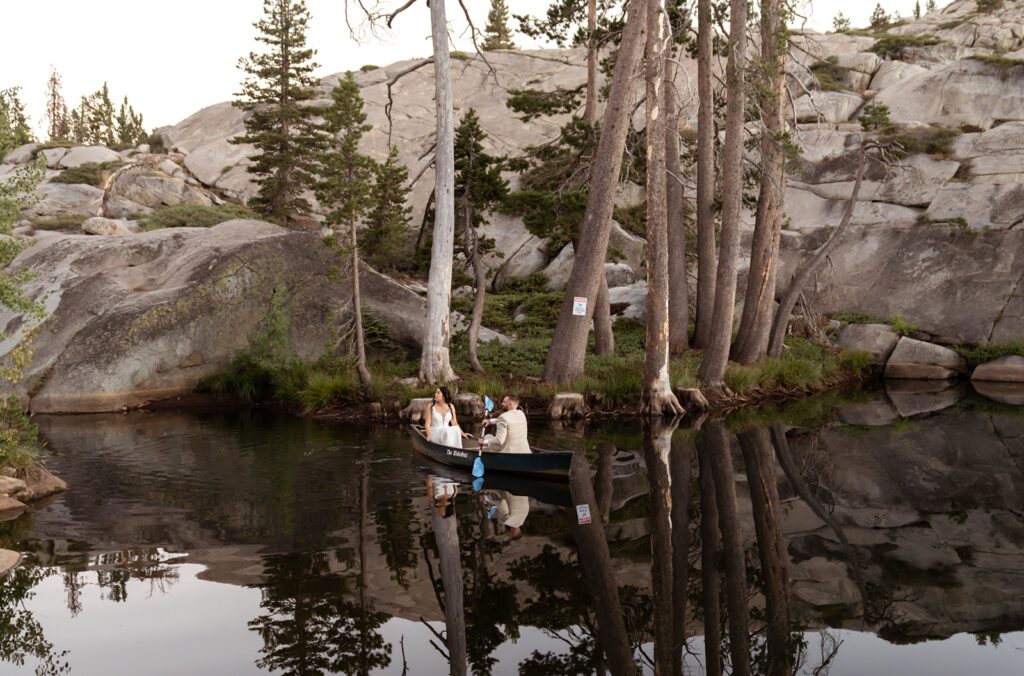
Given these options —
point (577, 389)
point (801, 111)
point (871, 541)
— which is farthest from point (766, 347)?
point (801, 111)

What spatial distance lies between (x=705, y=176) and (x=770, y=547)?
16.8m

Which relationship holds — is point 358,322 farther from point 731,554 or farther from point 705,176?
point 731,554

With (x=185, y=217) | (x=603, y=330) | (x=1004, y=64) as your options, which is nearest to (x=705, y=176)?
(x=603, y=330)

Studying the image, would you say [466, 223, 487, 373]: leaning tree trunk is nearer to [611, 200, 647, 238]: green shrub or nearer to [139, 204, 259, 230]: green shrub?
[611, 200, 647, 238]: green shrub

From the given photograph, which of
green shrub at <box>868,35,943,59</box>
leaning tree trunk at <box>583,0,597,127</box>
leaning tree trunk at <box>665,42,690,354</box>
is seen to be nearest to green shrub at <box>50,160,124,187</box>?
leaning tree trunk at <box>583,0,597,127</box>

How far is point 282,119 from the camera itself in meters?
37.7

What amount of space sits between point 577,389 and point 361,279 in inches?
368

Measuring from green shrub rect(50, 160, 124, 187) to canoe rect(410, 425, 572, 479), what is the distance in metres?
40.7

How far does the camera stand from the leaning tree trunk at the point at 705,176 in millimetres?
24281

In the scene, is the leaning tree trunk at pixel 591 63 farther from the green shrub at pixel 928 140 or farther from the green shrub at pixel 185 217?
the green shrub at pixel 185 217

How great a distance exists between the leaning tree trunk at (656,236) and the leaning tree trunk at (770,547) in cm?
349

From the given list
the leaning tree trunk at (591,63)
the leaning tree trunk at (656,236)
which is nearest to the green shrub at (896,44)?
the leaning tree trunk at (591,63)

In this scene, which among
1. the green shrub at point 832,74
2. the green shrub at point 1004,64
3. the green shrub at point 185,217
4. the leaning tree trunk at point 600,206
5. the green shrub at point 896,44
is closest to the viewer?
the leaning tree trunk at point 600,206


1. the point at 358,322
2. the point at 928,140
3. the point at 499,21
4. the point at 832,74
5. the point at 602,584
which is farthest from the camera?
the point at 499,21
